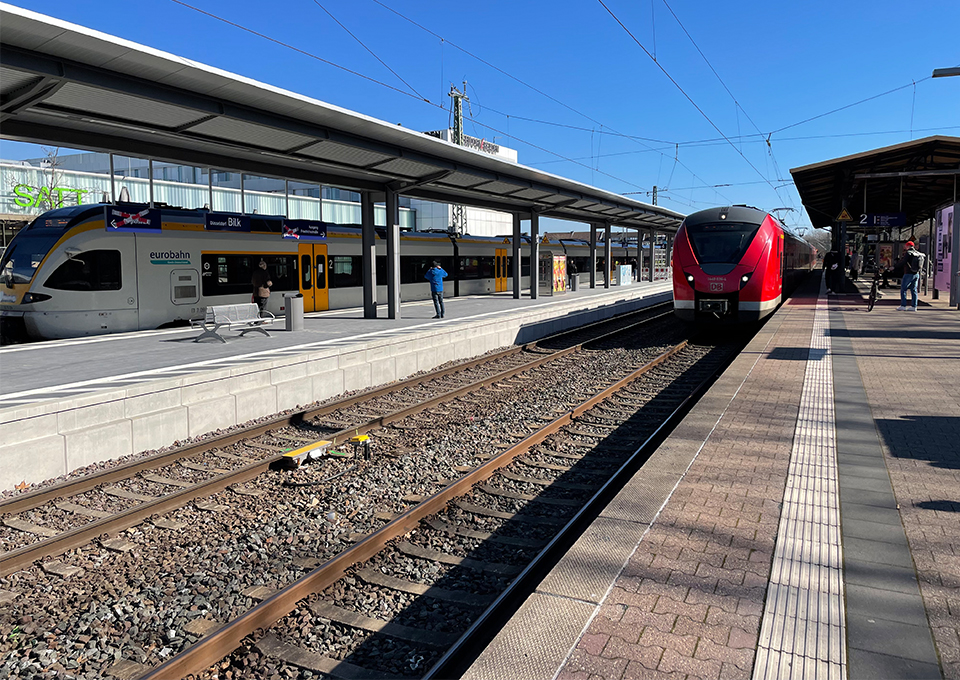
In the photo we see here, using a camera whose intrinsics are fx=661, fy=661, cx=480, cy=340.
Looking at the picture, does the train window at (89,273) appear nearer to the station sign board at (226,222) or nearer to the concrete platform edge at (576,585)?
the station sign board at (226,222)

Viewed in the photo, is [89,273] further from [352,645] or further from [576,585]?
[576,585]

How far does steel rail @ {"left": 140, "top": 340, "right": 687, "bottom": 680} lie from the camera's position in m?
3.36

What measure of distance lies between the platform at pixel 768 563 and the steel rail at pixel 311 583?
154cm

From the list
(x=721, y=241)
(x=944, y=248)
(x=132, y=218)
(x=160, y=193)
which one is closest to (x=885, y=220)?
(x=944, y=248)

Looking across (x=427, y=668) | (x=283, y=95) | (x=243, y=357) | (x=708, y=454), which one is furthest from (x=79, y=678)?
(x=283, y=95)

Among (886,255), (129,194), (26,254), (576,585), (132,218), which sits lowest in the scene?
(576,585)

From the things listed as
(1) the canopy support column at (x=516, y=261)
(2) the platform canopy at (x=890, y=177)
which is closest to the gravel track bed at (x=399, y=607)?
(2) the platform canopy at (x=890, y=177)

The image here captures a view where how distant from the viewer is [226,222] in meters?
15.6

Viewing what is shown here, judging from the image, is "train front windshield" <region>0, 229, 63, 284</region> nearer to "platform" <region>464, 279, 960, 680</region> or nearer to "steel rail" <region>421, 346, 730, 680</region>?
"steel rail" <region>421, 346, 730, 680</region>

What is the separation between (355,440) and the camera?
7578mm

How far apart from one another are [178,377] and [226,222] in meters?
8.45

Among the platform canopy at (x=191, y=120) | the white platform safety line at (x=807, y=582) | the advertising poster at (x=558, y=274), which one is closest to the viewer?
the white platform safety line at (x=807, y=582)

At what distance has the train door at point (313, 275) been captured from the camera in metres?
18.2

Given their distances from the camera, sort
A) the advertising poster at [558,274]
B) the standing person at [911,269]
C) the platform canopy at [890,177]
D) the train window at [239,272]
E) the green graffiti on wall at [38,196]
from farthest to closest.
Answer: the green graffiti on wall at [38,196] → the advertising poster at [558,274] → the platform canopy at [890,177] → the standing person at [911,269] → the train window at [239,272]
